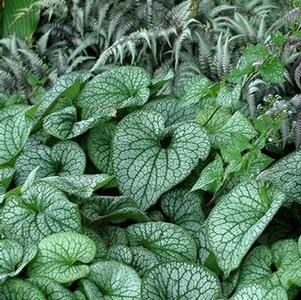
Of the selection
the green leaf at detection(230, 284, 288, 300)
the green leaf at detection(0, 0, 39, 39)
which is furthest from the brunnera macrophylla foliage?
the green leaf at detection(0, 0, 39, 39)

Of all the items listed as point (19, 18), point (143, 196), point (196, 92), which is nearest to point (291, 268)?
point (143, 196)

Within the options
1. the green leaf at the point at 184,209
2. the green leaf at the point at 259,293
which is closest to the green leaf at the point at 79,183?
the green leaf at the point at 184,209

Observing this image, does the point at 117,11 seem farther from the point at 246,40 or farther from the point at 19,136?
the point at 19,136

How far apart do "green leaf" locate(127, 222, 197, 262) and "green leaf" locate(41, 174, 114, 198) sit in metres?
0.17

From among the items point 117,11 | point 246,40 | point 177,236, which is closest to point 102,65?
point 117,11

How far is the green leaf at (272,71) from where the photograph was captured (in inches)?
87.0

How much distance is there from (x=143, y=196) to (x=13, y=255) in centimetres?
46

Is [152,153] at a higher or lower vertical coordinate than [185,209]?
higher

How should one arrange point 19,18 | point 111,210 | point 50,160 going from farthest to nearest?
point 19,18 → point 50,160 → point 111,210

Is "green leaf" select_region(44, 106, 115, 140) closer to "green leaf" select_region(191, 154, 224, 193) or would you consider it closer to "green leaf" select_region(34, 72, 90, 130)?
"green leaf" select_region(34, 72, 90, 130)

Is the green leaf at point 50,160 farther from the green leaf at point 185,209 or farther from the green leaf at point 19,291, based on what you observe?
the green leaf at point 19,291

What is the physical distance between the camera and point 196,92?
2471 mm

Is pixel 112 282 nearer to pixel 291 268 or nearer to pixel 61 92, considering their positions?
pixel 291 268

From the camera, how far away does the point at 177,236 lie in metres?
2.12
